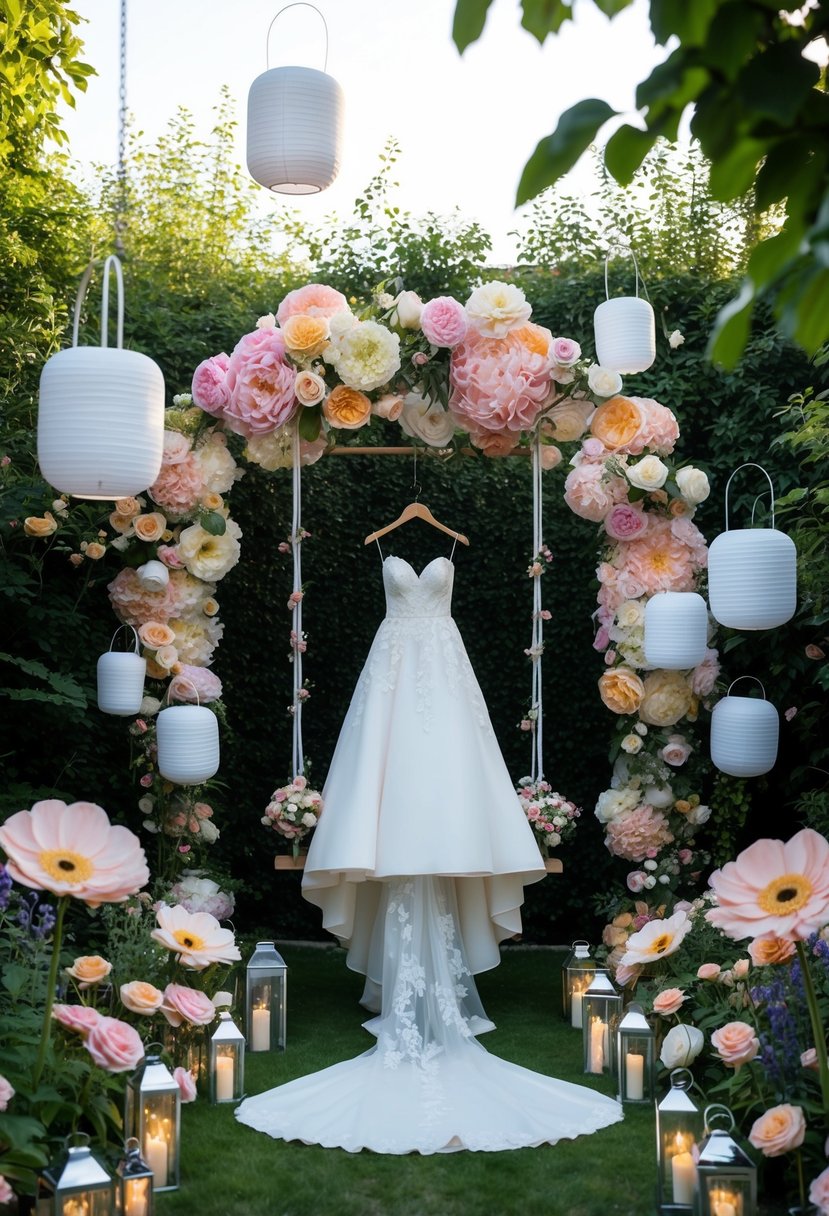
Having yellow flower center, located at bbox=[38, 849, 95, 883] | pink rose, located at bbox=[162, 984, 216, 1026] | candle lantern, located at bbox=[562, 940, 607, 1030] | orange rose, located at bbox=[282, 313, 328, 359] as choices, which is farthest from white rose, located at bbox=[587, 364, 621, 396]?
yellow flower center, located at bbox=[38, 849, 95, 883]

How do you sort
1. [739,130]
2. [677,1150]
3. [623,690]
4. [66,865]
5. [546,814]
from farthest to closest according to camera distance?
[623,690], [546,814], [677,1150], [66,865], [739,130]

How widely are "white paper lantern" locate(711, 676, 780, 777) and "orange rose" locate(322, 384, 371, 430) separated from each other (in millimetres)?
1656

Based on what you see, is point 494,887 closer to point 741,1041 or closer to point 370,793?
point 370,793

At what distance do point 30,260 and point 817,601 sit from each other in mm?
3346

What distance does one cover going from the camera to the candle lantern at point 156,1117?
2.90 meters

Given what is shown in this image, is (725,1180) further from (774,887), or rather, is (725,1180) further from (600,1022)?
(600,1022)

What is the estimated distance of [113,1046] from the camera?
9.02ft

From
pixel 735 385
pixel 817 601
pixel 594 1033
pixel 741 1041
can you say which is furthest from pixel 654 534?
pixel 741 1041

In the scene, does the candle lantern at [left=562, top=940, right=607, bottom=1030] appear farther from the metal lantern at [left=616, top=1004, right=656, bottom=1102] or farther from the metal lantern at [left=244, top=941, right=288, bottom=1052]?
the metal lantern at [left=244, top=941, right=288, bottom=1052]

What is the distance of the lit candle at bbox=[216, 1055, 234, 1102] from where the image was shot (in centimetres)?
365

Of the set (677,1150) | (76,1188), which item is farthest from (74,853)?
(677,1150)

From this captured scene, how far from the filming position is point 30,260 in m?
5.09

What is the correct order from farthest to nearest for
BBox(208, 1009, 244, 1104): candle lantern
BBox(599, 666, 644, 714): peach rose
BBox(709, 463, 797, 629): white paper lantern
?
BBox(599, 666, 644, 714): peach rose, BBox(709, 463, 797, 629): white paper lantern, BBox(208, 1009, 244, 1104): candle lantern

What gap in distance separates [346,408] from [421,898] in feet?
5.76
